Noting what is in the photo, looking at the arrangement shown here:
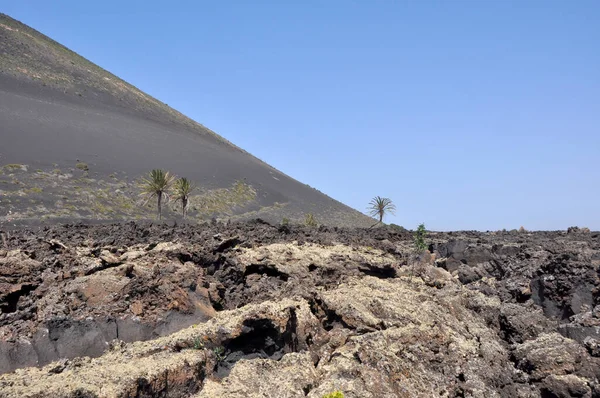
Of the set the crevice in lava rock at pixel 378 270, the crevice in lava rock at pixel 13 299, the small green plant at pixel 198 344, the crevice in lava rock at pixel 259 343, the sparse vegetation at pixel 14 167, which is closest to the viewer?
the small green plant at pixel 198 344

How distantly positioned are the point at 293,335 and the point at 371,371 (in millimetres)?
2457

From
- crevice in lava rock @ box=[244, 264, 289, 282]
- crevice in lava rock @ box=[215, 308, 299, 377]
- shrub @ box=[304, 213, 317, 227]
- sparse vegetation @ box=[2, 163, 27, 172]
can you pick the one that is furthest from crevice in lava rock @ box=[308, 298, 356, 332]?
sparse vegetation @ box=[2, 163, 27, 172]

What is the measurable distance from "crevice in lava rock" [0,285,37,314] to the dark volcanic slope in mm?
25025

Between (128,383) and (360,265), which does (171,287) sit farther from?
(360,265)

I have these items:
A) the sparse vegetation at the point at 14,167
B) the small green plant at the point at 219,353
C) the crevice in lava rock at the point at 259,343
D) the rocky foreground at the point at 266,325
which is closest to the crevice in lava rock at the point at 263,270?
the rocky foreground at the point at 266,325

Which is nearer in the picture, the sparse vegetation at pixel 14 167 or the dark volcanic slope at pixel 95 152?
the dark volcanic slope at pixel 95 152

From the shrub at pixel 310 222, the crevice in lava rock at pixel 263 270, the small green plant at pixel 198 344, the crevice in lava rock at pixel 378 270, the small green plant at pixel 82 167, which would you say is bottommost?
the small green plant at pixel 198 344

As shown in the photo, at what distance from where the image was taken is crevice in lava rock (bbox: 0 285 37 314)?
13.0 meters

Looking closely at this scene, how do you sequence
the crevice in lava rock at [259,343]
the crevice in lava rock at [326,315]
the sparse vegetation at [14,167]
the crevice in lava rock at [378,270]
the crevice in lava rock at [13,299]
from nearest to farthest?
the crevice in lava rock at [259,343] < the crevice in lava rock at [13,299] < the crevice in lava rock at [326,315] < the crevice in lava rock at [378,270] < the sparse vegetation at [14,167]

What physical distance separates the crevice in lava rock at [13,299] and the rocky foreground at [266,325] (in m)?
0.03

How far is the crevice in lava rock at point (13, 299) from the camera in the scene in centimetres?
1296

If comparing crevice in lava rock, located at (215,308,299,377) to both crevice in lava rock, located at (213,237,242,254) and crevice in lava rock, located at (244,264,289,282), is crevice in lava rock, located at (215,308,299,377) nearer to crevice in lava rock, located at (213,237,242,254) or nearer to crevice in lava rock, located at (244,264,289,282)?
crevice in lava rock, located at (244,264,289,282)

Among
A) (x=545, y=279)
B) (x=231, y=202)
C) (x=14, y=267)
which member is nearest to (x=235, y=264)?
(x=14, y=267)

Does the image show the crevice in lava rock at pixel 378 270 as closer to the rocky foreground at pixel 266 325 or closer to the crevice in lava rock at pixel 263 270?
the rocky foreground at pixel 266 325
